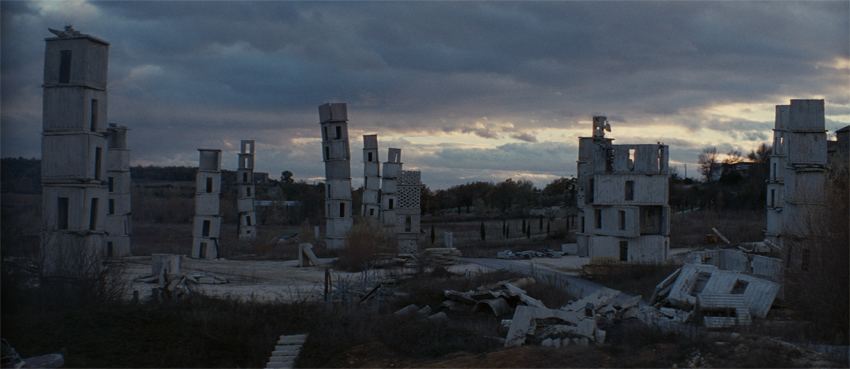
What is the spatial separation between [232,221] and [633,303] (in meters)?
49.6

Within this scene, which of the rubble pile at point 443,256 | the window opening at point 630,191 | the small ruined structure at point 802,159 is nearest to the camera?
the small ruined structure at point 802,159

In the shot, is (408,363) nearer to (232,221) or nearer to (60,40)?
(60,40)

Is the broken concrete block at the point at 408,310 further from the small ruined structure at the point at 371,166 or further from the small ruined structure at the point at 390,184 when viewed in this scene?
the small ruined structure at the point at 371,166

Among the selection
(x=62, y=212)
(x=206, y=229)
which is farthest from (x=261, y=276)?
(x=206, y=229)

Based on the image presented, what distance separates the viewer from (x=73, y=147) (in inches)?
494

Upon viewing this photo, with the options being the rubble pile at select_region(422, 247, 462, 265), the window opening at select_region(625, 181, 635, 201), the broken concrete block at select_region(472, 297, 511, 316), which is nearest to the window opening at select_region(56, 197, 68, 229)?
the broken concrete block at select_region(472, 297, 511, 316)

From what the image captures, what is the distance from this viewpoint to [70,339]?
30.1 ft

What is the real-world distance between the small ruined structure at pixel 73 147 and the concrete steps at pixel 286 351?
14.5 feet

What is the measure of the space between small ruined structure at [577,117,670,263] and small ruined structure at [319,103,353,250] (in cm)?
1217

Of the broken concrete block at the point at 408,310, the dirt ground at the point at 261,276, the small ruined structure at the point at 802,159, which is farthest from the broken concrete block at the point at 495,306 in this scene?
the small ruined structure at the point at 802,159

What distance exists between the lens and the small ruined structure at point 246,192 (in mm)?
33875

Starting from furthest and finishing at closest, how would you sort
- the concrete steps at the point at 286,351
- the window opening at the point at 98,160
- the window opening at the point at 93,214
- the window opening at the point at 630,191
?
1. the window opening at the point at 630,191
2. the window opening at the point at 98,160
3. the window opening at the point at 93,214
4. the concrete steps at the point at 286,351

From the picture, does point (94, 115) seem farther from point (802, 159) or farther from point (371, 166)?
point (371, 166)

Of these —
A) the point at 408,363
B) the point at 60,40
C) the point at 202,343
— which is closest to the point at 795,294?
the point at 408,363
